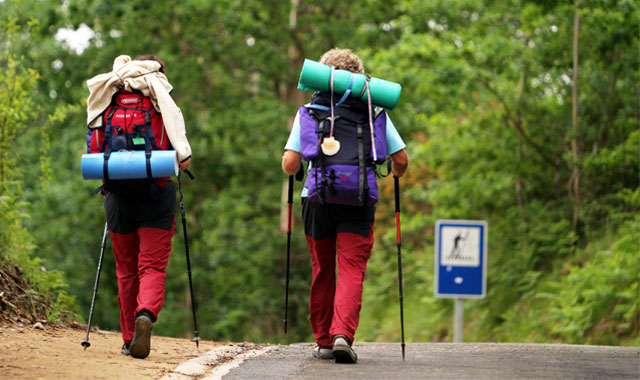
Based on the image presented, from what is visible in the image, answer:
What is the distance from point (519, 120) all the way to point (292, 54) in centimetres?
1110

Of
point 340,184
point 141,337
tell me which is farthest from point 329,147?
point 141,337

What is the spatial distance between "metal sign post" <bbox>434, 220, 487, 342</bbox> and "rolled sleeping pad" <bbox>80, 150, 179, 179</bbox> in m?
7.63

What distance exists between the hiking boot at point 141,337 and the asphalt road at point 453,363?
0.66 m

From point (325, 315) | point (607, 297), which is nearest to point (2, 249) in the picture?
point (325, 315)

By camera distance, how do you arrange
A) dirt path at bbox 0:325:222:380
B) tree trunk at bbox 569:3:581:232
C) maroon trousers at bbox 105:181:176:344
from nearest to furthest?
dirt path at bbox 0:325:222:380 → maroon trousers at bbox 105:181:176:344 → tree trunk at bbox 569:3:581:232

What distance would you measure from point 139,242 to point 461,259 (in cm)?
754

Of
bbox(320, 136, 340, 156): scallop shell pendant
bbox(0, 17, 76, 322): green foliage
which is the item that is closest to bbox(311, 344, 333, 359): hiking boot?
bbox(320, 136, 340, 156): scallop shell pendant

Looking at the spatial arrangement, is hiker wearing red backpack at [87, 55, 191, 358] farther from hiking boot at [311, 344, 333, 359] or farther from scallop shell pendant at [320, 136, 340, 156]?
hiking boot at [311, 344, 333, 359]

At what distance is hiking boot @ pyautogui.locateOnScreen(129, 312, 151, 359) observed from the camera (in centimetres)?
735

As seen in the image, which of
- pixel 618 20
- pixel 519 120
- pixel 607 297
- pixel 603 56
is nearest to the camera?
pixel 607 297

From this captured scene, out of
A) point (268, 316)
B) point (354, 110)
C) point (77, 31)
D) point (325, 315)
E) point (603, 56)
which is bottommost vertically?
point (268, 316)

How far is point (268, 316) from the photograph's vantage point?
88.1 ft

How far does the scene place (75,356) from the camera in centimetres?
739

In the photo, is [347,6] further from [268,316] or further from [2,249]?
[2,249]
